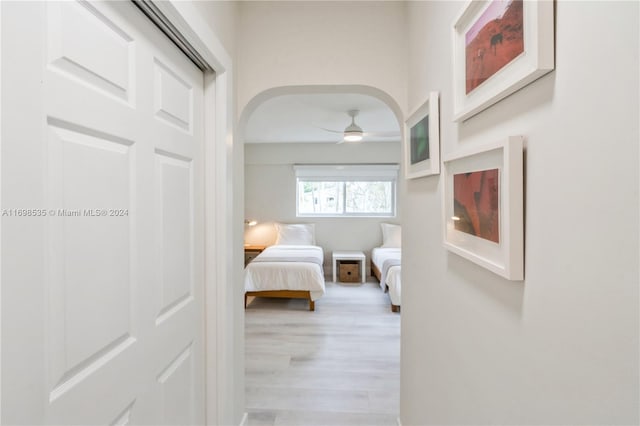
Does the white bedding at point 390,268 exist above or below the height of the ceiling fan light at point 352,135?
below

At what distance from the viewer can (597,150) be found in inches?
18.8

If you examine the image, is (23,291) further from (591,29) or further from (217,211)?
(591,29)

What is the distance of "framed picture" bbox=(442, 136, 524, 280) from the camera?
663 millimetres

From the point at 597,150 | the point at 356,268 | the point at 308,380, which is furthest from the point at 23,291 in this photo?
the point at 356,268

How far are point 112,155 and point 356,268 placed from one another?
468cm

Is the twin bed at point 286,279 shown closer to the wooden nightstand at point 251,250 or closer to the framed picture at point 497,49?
the wooden nightstand at point 251,250

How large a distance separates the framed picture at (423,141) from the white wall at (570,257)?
195 millimetres

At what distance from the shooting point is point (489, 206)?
762 mm

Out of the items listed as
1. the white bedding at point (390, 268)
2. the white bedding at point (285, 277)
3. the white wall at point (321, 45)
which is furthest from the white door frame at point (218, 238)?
the white bedding at point (285, 277)

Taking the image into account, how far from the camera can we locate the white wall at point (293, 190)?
586 centimetres

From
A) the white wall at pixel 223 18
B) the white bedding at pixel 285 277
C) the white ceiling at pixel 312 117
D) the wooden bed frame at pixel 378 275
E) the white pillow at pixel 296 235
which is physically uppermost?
the white ceiling at pixel 312 117

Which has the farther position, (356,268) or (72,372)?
(356,268)

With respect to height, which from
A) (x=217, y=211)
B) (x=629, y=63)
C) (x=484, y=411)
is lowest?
(x=484, y=411)

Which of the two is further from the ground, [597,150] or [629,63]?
[629,63]
